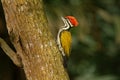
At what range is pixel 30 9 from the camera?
2.58 meters

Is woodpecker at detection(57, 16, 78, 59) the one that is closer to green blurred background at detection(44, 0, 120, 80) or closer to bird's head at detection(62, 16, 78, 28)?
bird's head at detection(62, 16, 78, 28)

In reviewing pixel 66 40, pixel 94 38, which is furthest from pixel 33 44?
pixel 94 38

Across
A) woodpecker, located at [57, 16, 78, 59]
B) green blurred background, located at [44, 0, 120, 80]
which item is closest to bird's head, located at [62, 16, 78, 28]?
woodpecker, located at [57, 16, 78, 59]

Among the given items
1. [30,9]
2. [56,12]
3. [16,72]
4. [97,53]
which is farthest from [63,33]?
[97,53]

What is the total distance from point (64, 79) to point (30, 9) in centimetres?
42

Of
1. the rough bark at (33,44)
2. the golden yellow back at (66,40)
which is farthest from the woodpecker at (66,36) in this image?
the rough bark at (33,44)

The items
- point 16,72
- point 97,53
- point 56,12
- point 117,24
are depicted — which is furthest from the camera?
point 97,53

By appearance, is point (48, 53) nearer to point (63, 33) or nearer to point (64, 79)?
point (64, 79)

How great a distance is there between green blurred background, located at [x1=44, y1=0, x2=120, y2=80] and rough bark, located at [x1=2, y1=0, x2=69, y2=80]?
302 centimetres

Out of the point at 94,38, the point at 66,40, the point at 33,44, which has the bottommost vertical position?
the point at 94,38

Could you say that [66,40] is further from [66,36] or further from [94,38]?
[94,38]

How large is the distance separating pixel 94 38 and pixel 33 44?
388 cm

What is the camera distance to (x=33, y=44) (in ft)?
8.34

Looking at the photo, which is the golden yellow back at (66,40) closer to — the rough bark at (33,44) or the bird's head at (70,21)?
the bird's head at (70,21)
